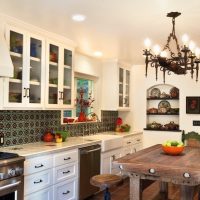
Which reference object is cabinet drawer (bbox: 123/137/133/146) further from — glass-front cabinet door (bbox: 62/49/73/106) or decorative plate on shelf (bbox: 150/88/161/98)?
glass-front cabinet door (bbox: 62/49/73/106)

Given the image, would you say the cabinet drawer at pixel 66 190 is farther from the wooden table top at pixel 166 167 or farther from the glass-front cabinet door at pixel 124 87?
the glass-front cabinet door at pixel 124 87

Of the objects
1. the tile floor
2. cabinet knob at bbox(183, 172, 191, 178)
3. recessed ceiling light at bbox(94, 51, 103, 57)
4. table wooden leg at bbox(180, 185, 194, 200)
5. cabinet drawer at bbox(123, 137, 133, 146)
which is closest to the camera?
cabinet knob at bbox(183, 172, 191, 178)

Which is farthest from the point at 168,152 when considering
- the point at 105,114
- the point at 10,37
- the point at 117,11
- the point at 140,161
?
the point at 105,114

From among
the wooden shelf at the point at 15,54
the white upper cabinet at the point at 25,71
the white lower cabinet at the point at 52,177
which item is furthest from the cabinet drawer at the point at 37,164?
the wooden shelf at the point at 15,54

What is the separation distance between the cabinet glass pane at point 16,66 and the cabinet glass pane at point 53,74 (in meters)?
0.60

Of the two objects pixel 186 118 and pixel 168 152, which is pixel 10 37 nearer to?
pixel 168 152

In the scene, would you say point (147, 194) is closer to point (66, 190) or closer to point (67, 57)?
point (66, 190)

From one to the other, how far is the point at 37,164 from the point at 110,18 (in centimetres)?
187

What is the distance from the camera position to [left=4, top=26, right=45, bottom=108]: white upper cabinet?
11.6 feet

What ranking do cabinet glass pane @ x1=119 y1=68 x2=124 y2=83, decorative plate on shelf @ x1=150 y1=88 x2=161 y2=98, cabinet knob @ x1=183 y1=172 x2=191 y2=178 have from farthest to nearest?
decorative plate on shelf @ x1=150 y1=88 x2=161 y2=98, cabinet glass pane @ x1=119 y1=68 x2=124 y2=83, cabinet knob @ x1=183 y1=172 x2=191 y2=178

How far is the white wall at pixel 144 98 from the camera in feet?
21.2

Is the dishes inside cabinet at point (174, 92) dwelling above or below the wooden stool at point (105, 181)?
above

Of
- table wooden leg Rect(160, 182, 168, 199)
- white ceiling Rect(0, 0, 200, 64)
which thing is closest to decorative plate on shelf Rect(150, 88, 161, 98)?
white ceiling Rect(0, 0, 200, 64)

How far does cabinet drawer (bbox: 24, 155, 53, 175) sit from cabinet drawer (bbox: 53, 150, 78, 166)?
104 millimetres
